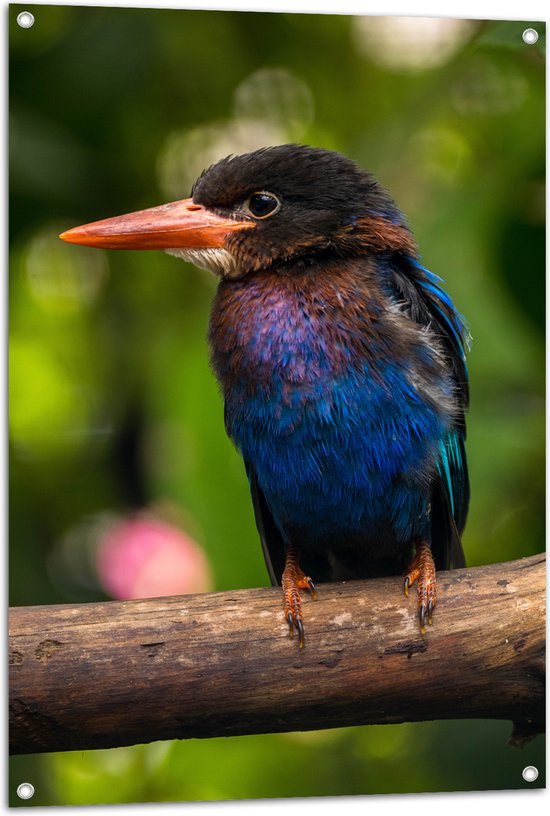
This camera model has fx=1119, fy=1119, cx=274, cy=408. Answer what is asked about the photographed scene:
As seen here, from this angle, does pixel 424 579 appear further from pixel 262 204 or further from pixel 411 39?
pixel 411 39

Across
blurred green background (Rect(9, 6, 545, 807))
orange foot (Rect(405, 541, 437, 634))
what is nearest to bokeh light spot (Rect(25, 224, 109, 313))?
blurred green background (Rect(9, 6, 545, 807))

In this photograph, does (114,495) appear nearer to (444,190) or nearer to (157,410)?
(157,410)

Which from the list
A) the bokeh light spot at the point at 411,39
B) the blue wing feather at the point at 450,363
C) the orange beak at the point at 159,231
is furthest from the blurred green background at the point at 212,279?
the orange beak at the point at 159,231

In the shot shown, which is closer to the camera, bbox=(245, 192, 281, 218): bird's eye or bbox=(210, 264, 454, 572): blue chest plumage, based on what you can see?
bbox=(210, 264, 454, 572): blue chest plumage

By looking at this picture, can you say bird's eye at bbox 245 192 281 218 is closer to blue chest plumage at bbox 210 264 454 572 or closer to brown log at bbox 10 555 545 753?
blue chest plumage at bbox 210 264 454 572

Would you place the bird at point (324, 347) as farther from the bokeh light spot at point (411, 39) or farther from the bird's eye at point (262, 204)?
the bokeh light spot at point (411, 39)

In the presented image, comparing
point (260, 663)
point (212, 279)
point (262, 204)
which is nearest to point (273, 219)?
point (262, 204)

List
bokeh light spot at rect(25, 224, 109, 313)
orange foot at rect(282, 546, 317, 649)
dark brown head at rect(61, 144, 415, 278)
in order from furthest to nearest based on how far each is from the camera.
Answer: bokeh light spot at rect(25, 224, 109, 313)
dark brown head at rect(61, 144, 415, 278)
orange foot at rect(282, 546, 317, 649)
